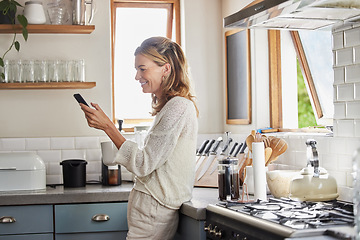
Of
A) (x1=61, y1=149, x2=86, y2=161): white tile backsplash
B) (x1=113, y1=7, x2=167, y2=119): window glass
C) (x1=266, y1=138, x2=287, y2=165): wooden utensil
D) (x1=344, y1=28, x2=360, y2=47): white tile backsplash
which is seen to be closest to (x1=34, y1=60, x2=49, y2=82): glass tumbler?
(x1=61, y1=149, x2=86, y2=161): white tile backsplash

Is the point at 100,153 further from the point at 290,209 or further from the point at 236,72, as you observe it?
the point at 290,209

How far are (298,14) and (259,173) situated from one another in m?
0.83

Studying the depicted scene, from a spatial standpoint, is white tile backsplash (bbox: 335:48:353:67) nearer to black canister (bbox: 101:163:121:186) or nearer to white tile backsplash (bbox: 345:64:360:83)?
white tile backsplash (bbox: 345:64:360:83)

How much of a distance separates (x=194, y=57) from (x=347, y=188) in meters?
1.99

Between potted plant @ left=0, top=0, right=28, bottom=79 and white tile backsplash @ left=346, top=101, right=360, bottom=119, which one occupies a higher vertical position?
potted plant @ left=0, top=0, right=28, bottom=79

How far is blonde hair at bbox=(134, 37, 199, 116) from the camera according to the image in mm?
2957

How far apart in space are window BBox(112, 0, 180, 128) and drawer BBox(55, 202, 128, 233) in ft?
3.74

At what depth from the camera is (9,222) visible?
3555mm

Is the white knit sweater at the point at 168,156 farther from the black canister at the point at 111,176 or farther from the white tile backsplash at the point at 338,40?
the black canister at the point at 111,176

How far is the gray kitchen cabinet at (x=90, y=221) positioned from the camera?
358 centimetres

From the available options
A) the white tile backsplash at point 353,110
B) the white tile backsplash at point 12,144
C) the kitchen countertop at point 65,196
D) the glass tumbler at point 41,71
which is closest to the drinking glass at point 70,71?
the glass tumbler at point 41,71

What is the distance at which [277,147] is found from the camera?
3301mm

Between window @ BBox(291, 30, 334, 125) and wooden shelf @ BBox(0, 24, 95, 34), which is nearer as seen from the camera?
window @ BBox(291, 30, 334, 125)

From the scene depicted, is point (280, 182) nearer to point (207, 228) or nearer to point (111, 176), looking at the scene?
point (207, 228)
